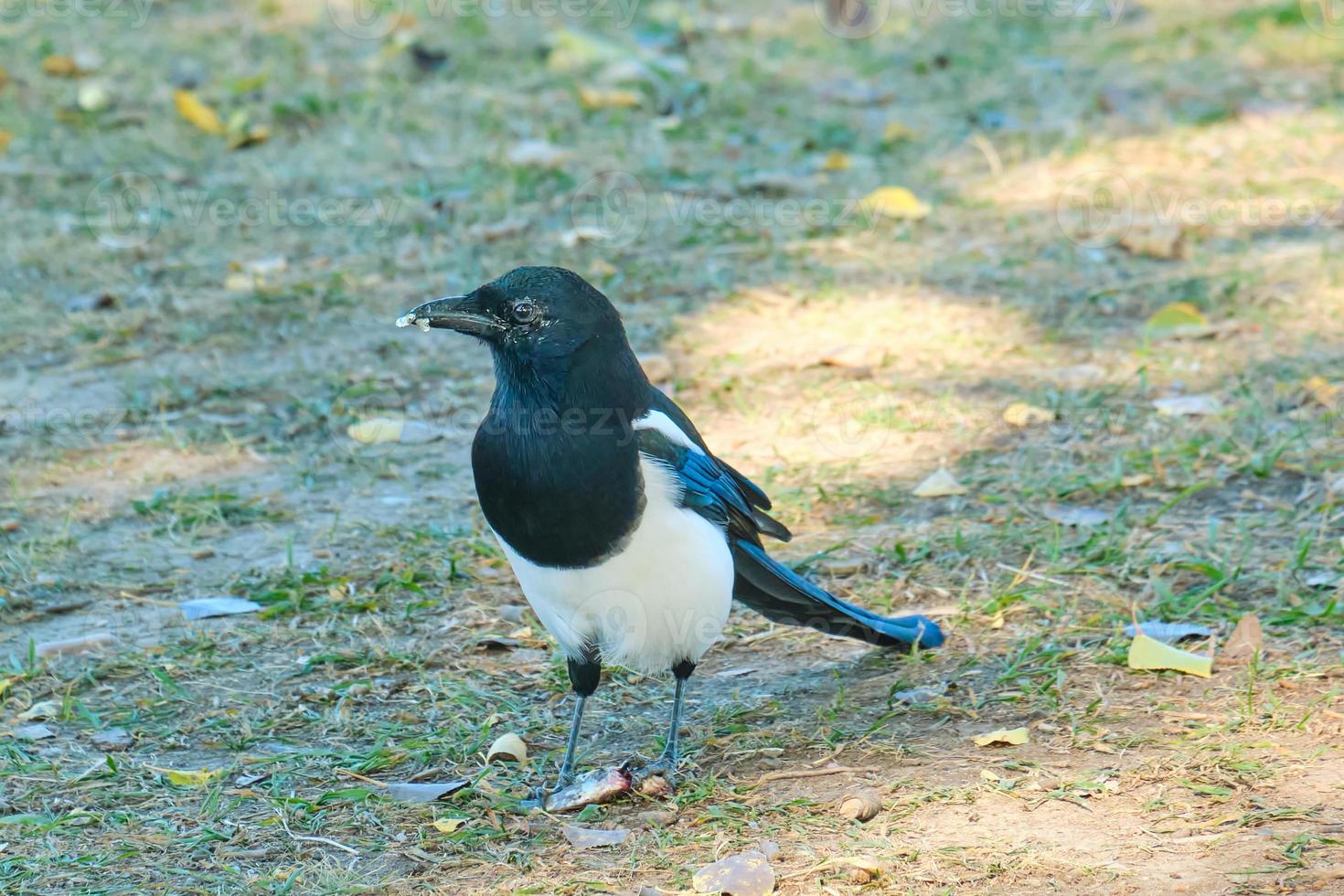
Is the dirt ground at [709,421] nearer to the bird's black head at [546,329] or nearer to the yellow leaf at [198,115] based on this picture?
the yellow leaf at [198,115]

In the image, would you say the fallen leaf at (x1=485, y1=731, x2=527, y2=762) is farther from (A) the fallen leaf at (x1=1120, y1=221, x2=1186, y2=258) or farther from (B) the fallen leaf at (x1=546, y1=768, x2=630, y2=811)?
(A) the fallen leaf at (x1=1120, y1=221, x2=1186, y2=258)

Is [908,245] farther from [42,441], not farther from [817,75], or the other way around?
[42,441]

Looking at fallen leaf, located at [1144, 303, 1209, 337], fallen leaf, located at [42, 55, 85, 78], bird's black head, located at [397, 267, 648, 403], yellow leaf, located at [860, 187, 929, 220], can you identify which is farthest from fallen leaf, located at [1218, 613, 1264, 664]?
fallen leaf, located at [42, 55, 85, 78]

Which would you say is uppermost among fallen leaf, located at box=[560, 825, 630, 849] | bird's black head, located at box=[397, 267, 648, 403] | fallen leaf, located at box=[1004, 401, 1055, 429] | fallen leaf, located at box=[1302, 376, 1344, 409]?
bird's black head, located at box=[397, 267, 648, 403]

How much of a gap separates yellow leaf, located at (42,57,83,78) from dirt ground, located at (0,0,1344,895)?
45mm

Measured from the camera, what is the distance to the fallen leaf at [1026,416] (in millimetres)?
4762

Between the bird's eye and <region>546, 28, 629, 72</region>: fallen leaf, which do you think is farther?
<region>546, 28, 629, 72</region>: fallen leaf

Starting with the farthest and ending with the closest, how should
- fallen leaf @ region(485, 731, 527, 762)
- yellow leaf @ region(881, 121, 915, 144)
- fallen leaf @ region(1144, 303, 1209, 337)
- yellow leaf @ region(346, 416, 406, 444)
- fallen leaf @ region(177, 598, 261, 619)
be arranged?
yellow leaf @ region(881, 121, 915, 144), fallen leaf @ region(1144, 303, 1209, 337), yellow leaf @ region(346, 416, 406, 444), fallen leaf @ region(177, 598, 261, 619), fallen leaf @ region(485, 731, 527, 762)

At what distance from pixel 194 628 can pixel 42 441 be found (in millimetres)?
1438

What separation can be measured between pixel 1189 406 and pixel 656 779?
2.42 meters

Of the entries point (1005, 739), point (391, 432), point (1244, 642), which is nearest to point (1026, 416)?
point (1244, 642)

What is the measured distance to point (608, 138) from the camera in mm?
7355

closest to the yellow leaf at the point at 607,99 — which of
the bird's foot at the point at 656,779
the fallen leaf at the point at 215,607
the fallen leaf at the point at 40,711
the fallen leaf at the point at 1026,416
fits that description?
the fallen leaf at the point at 1026,416

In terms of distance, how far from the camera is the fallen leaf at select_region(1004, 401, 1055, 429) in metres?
4.76
